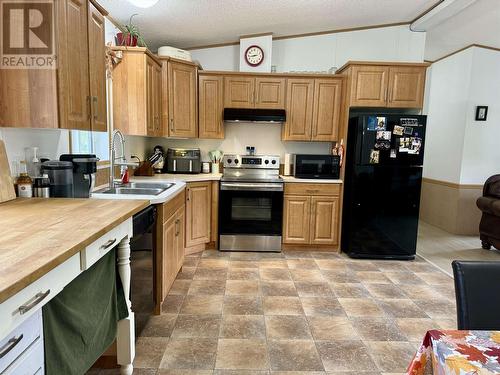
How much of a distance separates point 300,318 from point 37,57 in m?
2.35

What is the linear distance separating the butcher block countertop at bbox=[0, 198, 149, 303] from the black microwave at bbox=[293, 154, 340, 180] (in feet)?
7.91

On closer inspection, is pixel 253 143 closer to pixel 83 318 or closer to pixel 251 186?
pixel 251 186

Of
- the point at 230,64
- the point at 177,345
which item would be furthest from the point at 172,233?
the point at 230,64

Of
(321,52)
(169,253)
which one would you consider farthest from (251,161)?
(169,253)

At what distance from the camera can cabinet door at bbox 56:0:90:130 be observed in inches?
67.9

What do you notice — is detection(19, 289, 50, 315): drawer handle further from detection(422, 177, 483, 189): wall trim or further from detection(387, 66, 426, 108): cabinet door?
detection(422, 177, 483, 189): wall trim

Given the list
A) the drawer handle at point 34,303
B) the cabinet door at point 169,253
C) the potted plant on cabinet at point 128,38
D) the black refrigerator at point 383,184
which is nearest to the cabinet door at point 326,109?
the black refrigerator at point 383,184

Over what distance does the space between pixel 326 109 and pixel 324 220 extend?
4.52 ft

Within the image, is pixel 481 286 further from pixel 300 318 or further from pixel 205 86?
pixel 205 86

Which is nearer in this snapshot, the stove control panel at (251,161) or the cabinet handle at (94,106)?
the cabinet handle at (94,106)

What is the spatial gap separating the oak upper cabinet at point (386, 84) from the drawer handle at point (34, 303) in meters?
3.56

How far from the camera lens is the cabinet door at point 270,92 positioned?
4.03 m

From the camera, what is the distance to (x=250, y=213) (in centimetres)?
388

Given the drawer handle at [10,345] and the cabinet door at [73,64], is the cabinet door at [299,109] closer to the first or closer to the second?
the cabinet door at [73,64]
